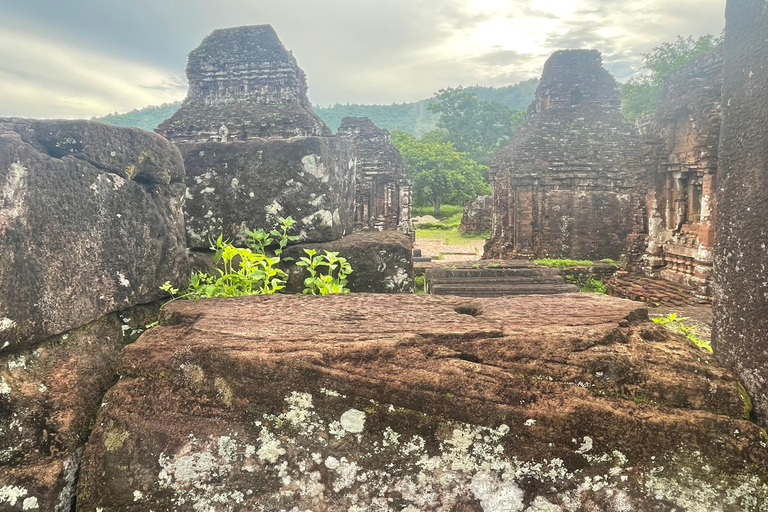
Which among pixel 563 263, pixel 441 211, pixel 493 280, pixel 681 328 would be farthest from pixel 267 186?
pixel 441 211

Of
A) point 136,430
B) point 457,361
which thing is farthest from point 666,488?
point 136,430

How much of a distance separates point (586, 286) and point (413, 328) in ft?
38.2

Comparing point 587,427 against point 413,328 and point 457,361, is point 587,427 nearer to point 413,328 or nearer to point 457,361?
point 457,361

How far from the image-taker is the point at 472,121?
50.8 metres

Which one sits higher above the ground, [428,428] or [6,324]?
[6,324]

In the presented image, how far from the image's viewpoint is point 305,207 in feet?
7.65

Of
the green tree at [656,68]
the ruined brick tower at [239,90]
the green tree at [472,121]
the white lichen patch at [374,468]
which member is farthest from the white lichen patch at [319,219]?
the green tree at [472,121]

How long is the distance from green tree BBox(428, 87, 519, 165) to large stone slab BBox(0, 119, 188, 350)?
165 feet

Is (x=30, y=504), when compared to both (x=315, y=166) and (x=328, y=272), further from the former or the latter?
(x=315, y=166)

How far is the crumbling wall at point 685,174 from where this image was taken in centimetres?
898

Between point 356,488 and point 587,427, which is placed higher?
point 587,427

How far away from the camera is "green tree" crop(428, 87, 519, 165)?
50156 millimetres

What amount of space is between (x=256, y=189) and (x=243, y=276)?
1.87 feet

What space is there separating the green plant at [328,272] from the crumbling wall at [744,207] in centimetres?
139
